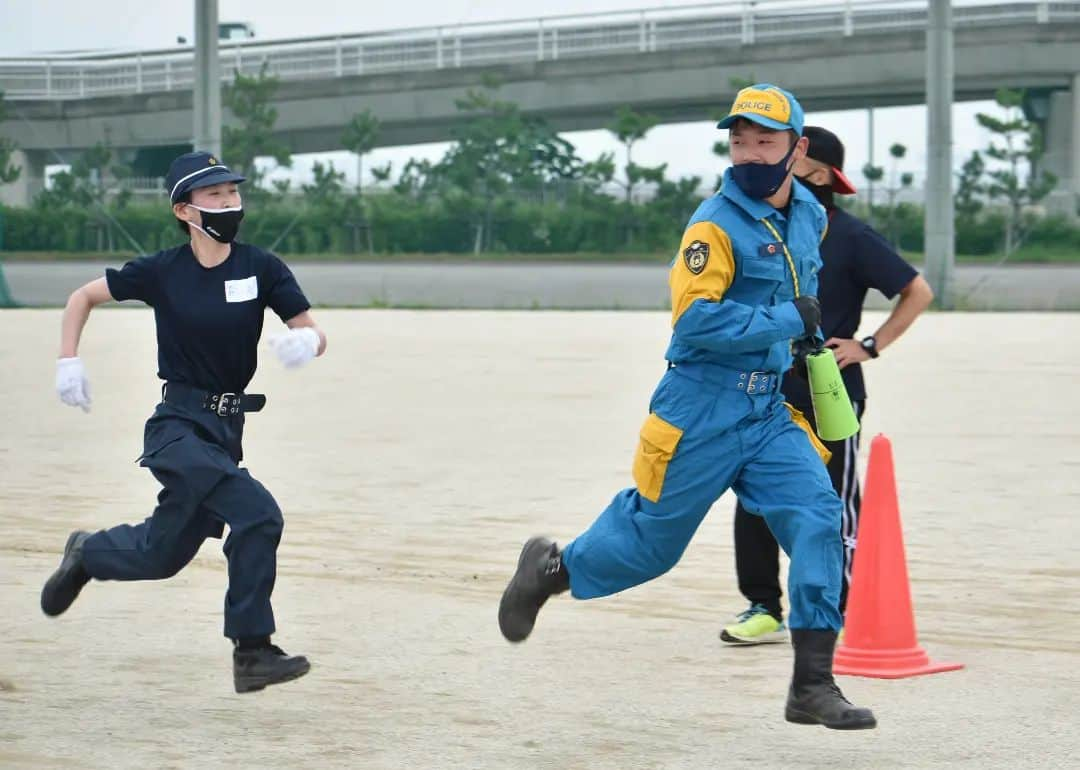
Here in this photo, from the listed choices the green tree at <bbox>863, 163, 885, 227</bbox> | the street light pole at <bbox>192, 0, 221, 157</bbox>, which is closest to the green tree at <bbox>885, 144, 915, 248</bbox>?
the green tree at <bbox>863, 163, 885, 227</bbox>

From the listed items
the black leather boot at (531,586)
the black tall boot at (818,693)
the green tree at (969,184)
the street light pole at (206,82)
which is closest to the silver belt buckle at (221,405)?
the black leather boot at (531,586)

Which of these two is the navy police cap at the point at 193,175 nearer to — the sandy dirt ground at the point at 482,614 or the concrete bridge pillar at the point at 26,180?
the sandy dirt ground at the point at 482,614

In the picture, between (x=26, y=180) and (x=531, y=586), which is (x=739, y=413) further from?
(x=26, y=180)

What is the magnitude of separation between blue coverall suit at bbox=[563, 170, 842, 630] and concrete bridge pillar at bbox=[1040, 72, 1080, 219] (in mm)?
33346

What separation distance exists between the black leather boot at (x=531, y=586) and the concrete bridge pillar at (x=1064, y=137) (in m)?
33.1

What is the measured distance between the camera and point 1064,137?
43.9m

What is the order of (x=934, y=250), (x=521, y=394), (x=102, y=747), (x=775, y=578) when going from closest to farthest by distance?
(x=102, y=747)
(x=775, y=578)
(x=521, y=394)
(x=934, y=250)

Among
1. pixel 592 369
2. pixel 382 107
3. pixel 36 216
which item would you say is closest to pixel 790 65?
pixel 382 107

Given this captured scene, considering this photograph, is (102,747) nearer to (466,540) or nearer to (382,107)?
Answer: (466,540)

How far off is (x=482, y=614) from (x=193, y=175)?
1.95 m

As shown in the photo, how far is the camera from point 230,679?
6.20 m

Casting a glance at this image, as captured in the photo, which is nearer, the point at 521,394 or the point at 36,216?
the point at 521,394

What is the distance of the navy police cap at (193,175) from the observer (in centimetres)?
615

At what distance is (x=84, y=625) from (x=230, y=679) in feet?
3.30
